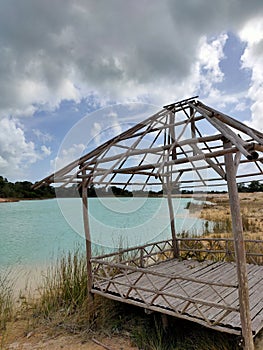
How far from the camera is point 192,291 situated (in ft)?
11.7

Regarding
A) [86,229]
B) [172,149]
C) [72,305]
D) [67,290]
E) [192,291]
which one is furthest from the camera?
[67,290]

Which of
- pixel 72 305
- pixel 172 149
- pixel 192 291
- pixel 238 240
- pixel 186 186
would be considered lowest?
pixel 72 305

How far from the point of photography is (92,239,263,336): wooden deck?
8.64 feet

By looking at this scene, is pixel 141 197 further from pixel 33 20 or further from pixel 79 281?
pixel 33 20

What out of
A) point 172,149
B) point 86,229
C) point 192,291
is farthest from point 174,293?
point 172,149

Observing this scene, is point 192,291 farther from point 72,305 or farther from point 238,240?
point 72,305

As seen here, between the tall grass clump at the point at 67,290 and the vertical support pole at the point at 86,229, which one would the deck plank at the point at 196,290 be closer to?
the vertical support pole at the point at 86,229

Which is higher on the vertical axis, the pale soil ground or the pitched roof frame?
the pitched roof frame

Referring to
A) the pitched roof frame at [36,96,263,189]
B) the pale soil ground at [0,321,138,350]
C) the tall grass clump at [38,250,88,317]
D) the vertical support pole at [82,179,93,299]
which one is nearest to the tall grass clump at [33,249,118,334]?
the tall grass clump at [38,250,88,317]

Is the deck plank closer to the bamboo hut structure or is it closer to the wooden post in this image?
the bamboo hut structure

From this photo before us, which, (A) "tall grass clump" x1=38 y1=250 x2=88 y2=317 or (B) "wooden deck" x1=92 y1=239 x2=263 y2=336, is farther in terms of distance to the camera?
(A) "tall grass clump" x1=38 y1=250 x2=88 y2=317

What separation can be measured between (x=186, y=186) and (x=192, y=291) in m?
2.85

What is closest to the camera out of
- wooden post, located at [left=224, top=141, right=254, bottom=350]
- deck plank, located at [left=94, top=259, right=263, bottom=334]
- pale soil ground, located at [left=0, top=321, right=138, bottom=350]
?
wooden post, located at [left=224, top=141, right=254, bottom=350]

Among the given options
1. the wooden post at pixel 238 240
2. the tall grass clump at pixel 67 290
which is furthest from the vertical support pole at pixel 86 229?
the wooden post at pixel 238 240
